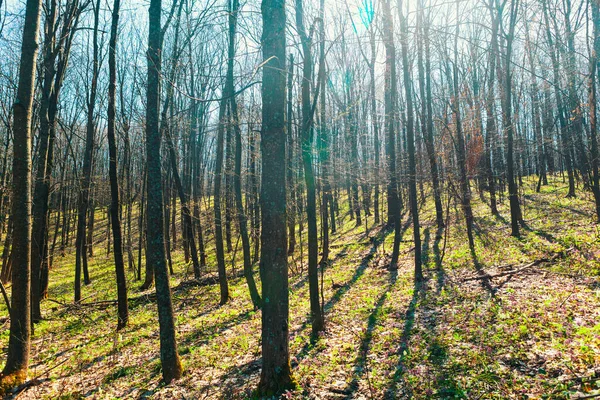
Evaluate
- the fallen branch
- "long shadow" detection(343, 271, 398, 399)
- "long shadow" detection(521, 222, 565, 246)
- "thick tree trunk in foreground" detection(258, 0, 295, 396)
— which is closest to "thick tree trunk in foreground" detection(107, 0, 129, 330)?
"thick tree trunk in foreground" detection(258, 0, 295, 396)

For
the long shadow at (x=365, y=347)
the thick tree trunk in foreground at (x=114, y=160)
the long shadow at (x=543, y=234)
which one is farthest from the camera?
the long shadow at (x=543, y=234)

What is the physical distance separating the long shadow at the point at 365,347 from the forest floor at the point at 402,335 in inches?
1.1

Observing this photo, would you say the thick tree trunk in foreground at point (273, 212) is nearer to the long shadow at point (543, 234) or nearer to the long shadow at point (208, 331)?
the long shadow at point (208, 331)

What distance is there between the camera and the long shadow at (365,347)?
16.5ft

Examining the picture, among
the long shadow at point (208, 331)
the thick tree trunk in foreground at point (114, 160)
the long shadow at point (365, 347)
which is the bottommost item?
the long shadow at point (208, 331)

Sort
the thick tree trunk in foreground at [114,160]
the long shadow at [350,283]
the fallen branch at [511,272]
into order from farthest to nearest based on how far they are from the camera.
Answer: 1. the thick tree trunk in foreground at [114,160]
2. the fallen branch at [511,272]
3. the long shadow at [350,283]

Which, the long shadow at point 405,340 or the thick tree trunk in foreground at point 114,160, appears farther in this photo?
the thick tree trunk in foreground at point 114,160

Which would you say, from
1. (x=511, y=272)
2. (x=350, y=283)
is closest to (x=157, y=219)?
(x=350, y=283)

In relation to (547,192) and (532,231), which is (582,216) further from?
(547,192)

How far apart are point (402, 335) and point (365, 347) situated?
0.80 m

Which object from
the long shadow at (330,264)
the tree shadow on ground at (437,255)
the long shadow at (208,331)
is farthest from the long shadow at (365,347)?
the long shadow at (208,331)

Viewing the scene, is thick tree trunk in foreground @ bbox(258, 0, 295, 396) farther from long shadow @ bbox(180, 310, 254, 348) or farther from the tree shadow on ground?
the tree shadow on ground

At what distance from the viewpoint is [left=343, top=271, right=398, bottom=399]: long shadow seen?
5034 millimetres

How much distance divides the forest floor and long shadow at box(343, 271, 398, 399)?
0.09 feet
